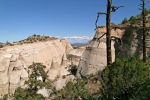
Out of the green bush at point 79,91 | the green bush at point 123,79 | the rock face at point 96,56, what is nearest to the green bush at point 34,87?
the rock face at point 96,56

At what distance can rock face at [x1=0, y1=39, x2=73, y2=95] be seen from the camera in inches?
3329

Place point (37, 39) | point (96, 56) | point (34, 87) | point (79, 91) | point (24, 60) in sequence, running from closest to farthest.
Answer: point (79, 91) < point (96, 56) < point (34, 87) < point (24, 60) < point (37, 39)

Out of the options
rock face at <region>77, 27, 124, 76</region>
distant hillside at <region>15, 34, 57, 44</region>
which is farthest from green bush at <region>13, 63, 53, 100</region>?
distant hillside at <region>15, 34, 57, 44</region>

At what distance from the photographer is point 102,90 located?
1717 centimetres

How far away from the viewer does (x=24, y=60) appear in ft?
288

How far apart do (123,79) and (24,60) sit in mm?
72385

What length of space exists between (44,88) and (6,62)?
30.9m

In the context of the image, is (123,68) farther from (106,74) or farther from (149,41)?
(149,41)

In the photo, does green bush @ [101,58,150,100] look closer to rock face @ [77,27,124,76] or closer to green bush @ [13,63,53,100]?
green bush @ [13,63,53,100]

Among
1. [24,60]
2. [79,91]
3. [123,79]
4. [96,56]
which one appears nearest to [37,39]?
[24,60]

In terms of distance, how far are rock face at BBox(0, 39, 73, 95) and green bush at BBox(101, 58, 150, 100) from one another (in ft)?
218

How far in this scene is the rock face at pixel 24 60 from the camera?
277 feet

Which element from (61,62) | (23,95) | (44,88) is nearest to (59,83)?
(44,88)

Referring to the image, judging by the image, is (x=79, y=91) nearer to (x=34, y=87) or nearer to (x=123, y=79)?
(x=123, y=79)
